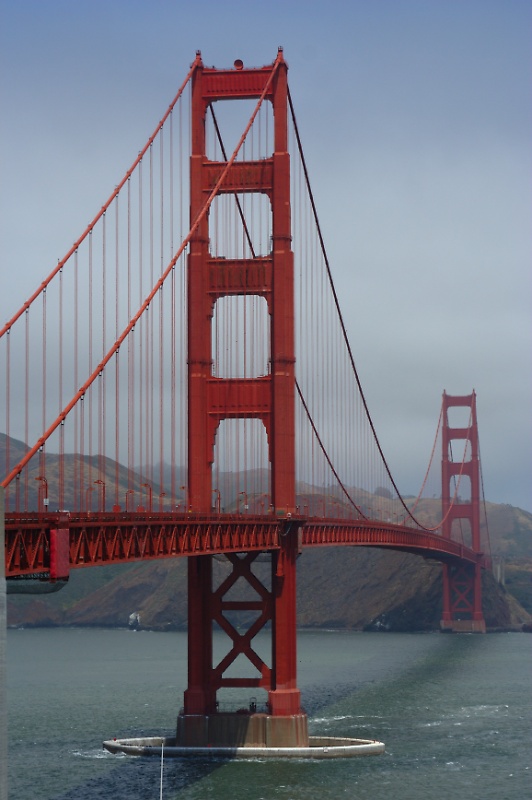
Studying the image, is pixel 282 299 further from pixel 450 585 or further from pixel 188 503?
pixel 450 585

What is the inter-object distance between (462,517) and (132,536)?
131 meters

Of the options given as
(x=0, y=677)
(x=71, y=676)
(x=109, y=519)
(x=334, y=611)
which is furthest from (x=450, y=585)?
Result: (x=0, y=677)

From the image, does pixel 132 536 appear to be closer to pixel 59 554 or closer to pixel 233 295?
pixel 59 554

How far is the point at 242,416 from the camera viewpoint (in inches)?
2522

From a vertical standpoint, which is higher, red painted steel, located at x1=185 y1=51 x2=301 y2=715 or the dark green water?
red painted steel, located at x1=185 y1=51 x2=301 y2=715

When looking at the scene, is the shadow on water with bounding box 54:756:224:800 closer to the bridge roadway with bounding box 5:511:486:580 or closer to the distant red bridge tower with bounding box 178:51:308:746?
the distant red bridge tower with bounding box 178:51:308:746

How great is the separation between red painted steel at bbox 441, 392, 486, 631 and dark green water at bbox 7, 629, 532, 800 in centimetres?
3110

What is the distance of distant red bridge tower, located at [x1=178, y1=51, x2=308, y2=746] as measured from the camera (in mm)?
62531

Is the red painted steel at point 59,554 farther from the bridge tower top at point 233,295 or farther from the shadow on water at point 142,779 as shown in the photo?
the bridge tower top at point 233,295

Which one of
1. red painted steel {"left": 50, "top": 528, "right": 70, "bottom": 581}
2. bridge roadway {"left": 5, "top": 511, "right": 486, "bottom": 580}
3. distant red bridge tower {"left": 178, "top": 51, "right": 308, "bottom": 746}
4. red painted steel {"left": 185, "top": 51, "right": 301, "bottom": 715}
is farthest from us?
red painted steel {"left": 185, "top": 51, "right": 301, "bottom": 715}

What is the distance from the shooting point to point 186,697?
6322 cm

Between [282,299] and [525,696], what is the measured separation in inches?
1433

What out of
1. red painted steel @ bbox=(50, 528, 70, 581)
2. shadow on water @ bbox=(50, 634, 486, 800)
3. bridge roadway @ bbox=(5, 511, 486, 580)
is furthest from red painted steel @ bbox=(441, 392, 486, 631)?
red painted steel @ bbox=(50, 528, 70, 581)

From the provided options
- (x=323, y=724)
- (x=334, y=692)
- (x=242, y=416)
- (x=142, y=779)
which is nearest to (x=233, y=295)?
(x=242, y=416)
